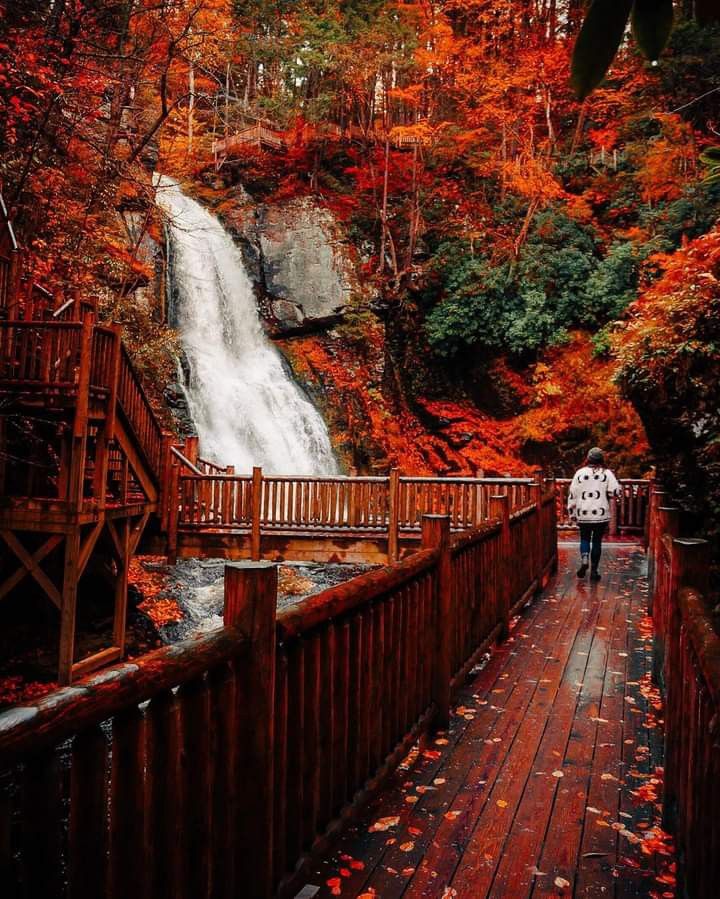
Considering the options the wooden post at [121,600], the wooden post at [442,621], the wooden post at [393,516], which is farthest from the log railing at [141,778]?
the wooden post at [393,516]

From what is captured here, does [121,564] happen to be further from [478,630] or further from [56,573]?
[478,630]

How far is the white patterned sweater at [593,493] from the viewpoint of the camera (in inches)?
354

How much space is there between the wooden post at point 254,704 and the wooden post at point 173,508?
1003 cm

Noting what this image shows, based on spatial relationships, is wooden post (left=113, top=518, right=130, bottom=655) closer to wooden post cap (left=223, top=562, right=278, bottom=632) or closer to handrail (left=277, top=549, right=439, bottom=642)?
handrail (left=277, top=549, right=439, bottom=642)

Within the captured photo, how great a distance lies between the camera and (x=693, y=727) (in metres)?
2.27

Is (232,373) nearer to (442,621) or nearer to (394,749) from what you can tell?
(442,621)

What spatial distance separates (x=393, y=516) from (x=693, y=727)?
9.31m

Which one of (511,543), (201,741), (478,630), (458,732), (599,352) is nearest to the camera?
(201,741)

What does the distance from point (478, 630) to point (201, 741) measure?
3.77 metres

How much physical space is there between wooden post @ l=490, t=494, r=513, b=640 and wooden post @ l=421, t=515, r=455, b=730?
6.41 ft

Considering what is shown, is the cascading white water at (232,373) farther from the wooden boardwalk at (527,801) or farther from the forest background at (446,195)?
the wooden boardwalk at (527,801)

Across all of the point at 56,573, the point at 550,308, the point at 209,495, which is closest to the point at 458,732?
the point at 209,495

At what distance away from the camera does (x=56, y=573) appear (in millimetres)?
11562

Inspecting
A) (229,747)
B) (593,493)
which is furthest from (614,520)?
(229,747)
